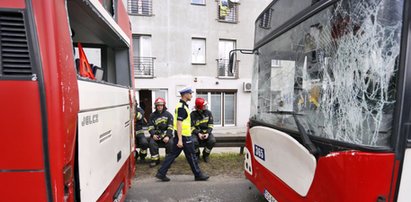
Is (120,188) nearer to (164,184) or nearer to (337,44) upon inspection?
(164,184)

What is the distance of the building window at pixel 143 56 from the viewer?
11141 mm

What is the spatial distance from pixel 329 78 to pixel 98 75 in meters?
2.16

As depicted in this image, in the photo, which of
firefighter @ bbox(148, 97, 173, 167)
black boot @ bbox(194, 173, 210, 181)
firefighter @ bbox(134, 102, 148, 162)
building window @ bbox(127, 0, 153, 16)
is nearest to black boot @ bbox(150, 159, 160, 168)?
firefighter @ bbox(148, 97, 173, 167)

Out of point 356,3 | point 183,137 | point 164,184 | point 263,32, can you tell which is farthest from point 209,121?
point 356,3

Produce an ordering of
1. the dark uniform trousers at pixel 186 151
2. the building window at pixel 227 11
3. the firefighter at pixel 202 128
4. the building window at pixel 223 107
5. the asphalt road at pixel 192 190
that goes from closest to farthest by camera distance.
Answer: the asphalt road at pixel 192 190
the dark uniform trousers at pixel 186 151
the firefighter at pixel 202 128
the building window at pixel 227 11
the building window at pixel 223 107

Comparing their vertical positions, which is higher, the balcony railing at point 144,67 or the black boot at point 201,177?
the balcony railing at point 144,67

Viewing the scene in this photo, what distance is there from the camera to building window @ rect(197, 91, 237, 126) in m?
12.5

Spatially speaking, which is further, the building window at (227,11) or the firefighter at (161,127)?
the building window at (227,11)

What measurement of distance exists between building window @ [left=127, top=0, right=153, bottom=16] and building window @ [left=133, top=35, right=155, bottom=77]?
1154 millimetres

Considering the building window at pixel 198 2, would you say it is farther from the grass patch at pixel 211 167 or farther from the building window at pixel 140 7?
the grass patch at pixel 211 167

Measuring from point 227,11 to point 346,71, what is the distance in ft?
37.5

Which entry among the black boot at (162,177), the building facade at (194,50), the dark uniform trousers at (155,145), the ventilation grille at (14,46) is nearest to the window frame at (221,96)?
the building facade at (194,50)

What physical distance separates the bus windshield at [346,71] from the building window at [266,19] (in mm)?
503

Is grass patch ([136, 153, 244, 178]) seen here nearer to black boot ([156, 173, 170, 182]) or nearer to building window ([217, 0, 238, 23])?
black boot ([156, 173, 170, 182])
